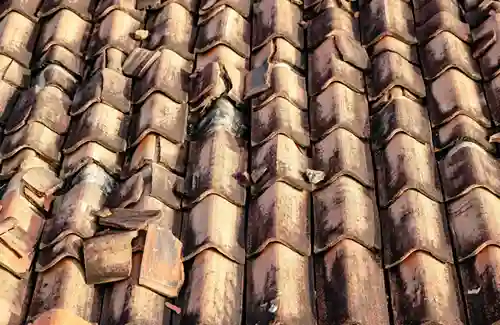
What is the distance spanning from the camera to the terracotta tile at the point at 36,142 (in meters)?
3.49

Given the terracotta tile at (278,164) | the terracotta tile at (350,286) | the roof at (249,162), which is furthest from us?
the terracotta tile at (278,164)

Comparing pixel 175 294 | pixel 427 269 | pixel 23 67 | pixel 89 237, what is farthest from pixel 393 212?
pixel 23 67

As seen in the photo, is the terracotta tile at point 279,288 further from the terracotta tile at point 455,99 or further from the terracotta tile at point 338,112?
the terracotta tile at point 455,99

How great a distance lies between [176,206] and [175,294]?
508mm

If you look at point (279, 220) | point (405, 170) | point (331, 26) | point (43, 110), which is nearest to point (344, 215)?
point (279, 220)

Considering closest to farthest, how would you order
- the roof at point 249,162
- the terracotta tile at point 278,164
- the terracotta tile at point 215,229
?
the roof at point 249,162 < the terracotta tile at point 215,229 < the terracotta tile at point 278,164

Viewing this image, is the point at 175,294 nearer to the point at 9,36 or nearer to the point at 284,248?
the point at 284,248

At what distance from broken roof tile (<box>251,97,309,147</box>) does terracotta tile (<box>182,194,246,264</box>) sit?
0.48 metres

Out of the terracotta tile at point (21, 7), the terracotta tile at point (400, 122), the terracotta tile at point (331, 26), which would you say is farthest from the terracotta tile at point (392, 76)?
the terracotta tile at point (21, 7)

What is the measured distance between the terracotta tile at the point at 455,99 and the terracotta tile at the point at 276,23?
87 centimetres

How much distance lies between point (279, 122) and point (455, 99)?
0.92 m

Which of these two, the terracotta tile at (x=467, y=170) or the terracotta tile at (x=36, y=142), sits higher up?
the terracotta tile at (x=36, y=142)

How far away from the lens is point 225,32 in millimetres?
4148

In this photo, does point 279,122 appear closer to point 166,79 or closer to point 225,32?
point 166,79
